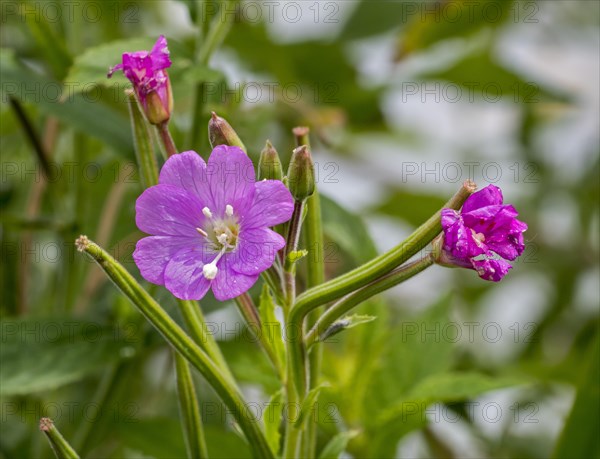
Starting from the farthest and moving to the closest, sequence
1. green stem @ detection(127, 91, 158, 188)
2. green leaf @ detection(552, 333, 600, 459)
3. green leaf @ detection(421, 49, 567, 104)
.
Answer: green leaf @ detection(421, 49, 567, 104) < green leaf @ detection(552, 333, 600, 459) < green stem @ detection(127, 91, 158, 188)

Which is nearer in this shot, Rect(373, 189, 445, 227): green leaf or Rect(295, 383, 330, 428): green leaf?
Answer: Rect(295, 383, 330, 428): green leaf

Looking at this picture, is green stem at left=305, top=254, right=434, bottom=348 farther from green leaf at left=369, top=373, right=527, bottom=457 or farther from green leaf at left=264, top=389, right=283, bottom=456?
green leaf at left=369, top=373, right=527, bottom=457

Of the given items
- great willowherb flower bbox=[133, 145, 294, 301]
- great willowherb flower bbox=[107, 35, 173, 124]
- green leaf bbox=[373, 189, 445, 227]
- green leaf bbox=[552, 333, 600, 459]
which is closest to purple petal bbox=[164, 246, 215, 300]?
great willowherb flower bbox=[133, 145, 294, 301]

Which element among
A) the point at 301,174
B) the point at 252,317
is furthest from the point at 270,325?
the point at 301,174

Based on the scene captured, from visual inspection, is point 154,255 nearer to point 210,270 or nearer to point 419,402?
point 210,270

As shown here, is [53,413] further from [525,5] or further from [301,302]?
[525,5]

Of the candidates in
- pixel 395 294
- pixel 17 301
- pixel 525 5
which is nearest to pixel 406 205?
pixel 395 294
